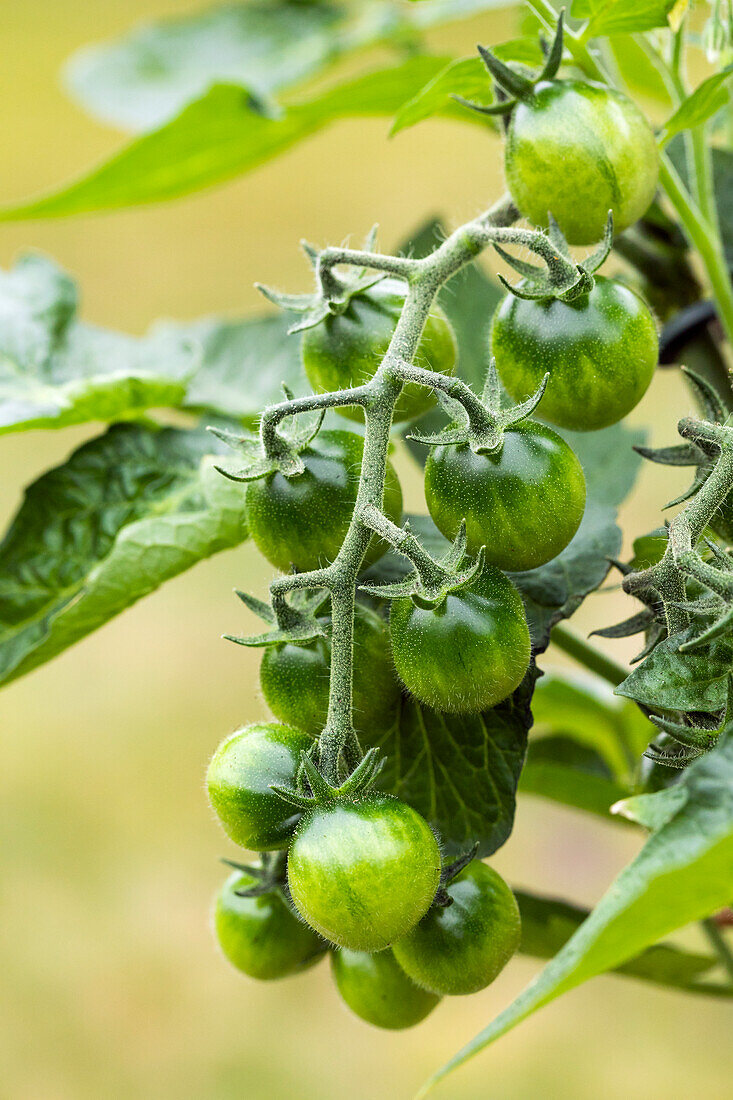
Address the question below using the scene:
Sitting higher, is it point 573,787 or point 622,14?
point 622,14

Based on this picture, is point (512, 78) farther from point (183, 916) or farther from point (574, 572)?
point (183, 916)

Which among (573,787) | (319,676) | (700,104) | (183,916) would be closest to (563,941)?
(573,787)

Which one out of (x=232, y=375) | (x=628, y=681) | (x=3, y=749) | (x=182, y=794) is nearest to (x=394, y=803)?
(x=628, y=681)

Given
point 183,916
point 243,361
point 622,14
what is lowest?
point 183,916

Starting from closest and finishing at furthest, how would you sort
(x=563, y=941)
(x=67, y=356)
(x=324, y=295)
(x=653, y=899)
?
1. (x=653, y=899)
2. (x=324, y=295)
3. (x=563, y=941)
4. (x=67, y=356)

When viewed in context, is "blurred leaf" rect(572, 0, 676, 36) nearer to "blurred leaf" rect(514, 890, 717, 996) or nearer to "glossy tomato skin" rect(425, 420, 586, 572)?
"glossy tomato skin" rect(425, 420, 586, 572)

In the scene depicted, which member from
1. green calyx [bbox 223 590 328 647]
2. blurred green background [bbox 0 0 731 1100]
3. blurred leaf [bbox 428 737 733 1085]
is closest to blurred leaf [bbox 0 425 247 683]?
green calyx [bbox 223 590 328 647]

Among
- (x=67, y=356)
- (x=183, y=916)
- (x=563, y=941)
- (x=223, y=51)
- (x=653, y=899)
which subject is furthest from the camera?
(x=183, y=916)
